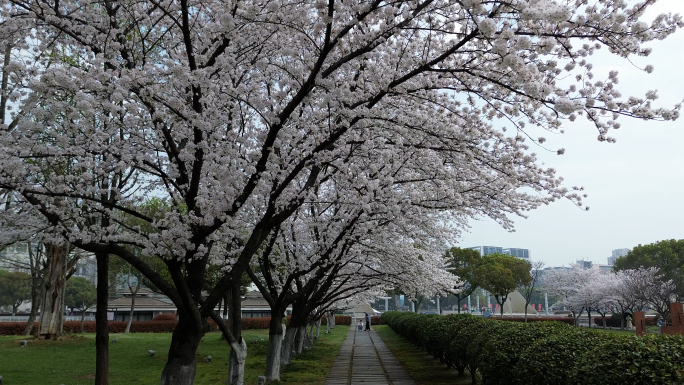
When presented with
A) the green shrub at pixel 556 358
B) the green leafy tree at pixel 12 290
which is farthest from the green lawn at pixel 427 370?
the green leafy tree at pixel 12 290

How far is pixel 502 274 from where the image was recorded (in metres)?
48.4

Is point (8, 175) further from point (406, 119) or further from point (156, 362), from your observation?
point (156, 362)

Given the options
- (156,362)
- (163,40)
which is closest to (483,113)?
(163,40)

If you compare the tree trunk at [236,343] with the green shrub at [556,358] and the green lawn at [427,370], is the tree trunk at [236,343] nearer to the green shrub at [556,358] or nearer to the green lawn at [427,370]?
the green shrub at [556,358]

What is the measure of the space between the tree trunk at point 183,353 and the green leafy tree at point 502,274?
45275 millimetres

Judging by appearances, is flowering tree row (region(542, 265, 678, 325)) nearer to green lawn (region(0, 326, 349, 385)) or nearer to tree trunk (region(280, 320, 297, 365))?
green lawn (region(0, 326, 349, 385))

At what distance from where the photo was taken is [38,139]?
6.49 meters

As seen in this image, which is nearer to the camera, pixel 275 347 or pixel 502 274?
pixel 275 347

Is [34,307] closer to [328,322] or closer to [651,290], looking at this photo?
[328,322]

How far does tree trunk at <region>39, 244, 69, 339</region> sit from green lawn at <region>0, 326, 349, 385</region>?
734mm

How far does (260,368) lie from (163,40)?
11335 mm

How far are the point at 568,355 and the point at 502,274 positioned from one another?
44.9 meters

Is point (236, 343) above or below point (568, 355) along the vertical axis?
below

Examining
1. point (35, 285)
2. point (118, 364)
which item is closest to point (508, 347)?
point (118, 364)
